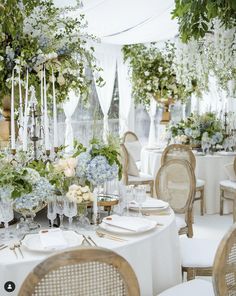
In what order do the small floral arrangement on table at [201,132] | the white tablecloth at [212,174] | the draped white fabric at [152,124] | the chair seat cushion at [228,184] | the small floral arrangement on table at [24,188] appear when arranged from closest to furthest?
the small floral arrangement on table at [24,188]
the chair seat cushion at [228,184]
the white tablecloth at [212,174]
the small floral arrangement on table at [201,132]
the draped white fabric at [152,124]

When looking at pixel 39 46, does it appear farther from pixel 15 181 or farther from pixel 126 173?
pixel 126 173

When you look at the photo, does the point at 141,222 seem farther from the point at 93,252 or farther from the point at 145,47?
the point at 145,47

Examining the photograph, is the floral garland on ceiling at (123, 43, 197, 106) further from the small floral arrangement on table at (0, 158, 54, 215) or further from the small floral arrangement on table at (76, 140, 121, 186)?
the small floral arrangement on table at (0, 158, 54, 215)

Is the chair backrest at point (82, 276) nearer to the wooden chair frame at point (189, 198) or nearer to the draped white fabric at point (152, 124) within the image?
the wooden chair frame at point (189, 198)

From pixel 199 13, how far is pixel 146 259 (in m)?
1.84

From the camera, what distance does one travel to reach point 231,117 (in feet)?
24.1

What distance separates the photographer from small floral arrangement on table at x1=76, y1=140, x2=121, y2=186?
2.66m

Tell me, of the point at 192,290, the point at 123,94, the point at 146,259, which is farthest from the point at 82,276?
the point at 123,94

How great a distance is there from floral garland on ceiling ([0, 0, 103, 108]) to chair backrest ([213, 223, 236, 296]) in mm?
1830

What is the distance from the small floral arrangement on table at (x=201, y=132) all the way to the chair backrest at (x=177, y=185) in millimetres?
2440

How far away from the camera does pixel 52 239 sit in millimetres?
2264

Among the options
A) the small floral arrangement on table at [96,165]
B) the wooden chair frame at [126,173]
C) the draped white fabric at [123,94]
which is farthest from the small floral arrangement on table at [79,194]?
the draped white fabric at [123,94]

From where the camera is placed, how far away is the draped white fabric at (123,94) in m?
8.41

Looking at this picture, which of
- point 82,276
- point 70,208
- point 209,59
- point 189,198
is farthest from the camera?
point 209,59
